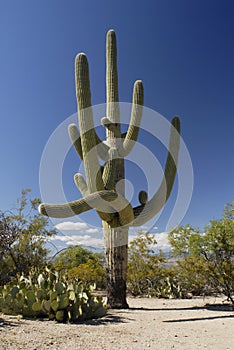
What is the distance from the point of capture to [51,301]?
4590 mm

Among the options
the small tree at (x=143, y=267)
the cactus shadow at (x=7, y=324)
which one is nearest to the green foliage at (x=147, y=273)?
the small tree at (x=143, y=267)

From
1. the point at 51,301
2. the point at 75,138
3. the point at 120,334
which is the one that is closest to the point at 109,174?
the point at 75,138

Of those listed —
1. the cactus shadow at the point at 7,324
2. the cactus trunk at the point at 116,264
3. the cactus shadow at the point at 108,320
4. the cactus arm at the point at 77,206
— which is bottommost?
the cactus shadow at the point at 108,320

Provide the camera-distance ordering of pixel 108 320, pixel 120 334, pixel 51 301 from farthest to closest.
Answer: pixel 108 320
pixel 51 301
pixel 120 334

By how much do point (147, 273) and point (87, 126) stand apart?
704 cm

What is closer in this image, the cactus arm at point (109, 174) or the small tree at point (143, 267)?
the cactus arm at point (109, 174)

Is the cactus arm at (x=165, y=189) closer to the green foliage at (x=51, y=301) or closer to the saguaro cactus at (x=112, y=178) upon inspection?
the saguaro cactus at (x=112, y=178)

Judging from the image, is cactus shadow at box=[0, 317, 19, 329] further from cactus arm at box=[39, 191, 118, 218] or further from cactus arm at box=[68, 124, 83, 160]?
cactus arm at box=[68, 124, 83, 160]

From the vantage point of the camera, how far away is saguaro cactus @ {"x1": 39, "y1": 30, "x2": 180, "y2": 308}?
6.32 m

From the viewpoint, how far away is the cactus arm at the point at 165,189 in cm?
700

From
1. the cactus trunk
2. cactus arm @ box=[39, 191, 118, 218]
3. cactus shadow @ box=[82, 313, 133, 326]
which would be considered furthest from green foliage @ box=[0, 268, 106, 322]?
the cactus trunk

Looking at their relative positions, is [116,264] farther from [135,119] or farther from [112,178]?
[135,119]

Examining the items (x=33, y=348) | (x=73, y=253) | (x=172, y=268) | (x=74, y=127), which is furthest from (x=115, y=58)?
(x=73, y=253)

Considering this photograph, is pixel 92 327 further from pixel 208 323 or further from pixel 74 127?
pixel 74 127
